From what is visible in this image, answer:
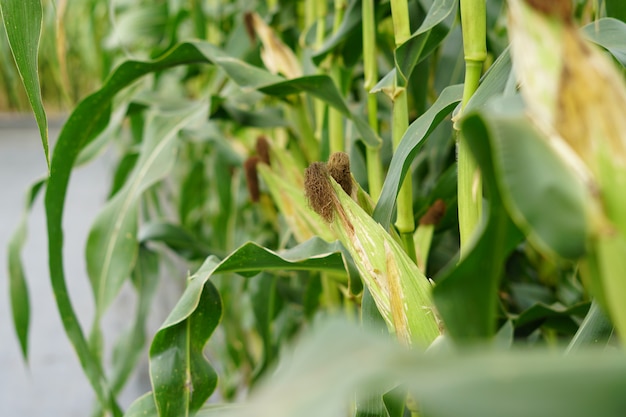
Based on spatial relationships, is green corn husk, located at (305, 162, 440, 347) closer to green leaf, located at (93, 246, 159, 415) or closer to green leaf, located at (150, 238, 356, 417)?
green leaf, located at (150, 238, 356, 417)

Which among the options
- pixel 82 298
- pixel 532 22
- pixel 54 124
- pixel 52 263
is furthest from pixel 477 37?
pixel 54 124

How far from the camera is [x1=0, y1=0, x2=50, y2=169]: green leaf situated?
29 centimetres

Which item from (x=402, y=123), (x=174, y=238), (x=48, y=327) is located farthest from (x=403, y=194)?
A: (x=48, y=327)

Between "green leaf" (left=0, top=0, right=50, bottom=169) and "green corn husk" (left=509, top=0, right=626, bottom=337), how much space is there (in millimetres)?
211

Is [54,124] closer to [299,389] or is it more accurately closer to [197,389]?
[197,389]

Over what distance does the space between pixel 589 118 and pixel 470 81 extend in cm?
16

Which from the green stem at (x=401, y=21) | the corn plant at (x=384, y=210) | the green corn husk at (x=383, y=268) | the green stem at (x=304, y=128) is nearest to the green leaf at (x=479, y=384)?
the corn plant at (x=384, y=210)

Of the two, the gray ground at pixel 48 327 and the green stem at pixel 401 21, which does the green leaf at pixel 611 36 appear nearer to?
the green stem at pixel 401 21

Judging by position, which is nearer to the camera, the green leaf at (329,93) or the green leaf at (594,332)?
the green leaf at (594,332)

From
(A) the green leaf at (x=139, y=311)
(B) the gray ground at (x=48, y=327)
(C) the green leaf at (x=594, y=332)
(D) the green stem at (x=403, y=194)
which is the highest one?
(D) the green stem at (x=403, y=194)

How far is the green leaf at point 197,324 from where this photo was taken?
365 mm

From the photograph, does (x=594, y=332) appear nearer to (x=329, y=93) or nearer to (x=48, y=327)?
(x=329, y=93)

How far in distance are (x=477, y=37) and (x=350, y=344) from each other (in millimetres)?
212

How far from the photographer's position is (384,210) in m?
0.34
